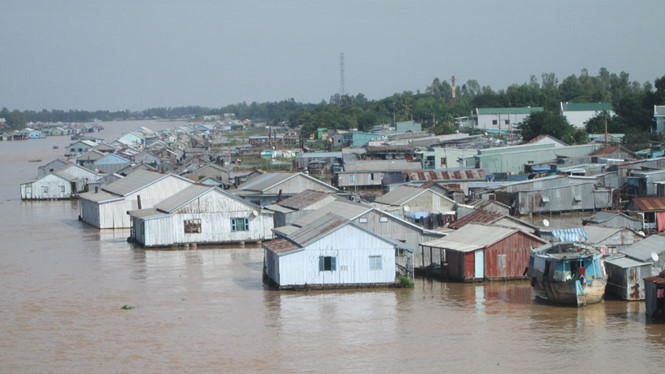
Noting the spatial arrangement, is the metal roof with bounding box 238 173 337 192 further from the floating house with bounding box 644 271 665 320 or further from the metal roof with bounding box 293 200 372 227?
the floating house with bounding box 644 271 665 320

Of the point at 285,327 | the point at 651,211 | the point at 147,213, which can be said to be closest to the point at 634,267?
the point at 285,327

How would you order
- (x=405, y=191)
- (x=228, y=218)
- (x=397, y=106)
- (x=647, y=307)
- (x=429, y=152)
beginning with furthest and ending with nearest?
(x=397, y=106) < (x=429, y=152) < (x=405, y=191) < (x=228, y=218) < (x=647, y=307)

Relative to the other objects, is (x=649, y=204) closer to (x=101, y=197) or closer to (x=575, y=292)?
(x=575, y=292)

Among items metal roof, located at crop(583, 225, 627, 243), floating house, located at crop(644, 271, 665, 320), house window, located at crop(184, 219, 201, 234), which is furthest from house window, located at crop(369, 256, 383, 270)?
house window, located at crop(184, 219, 201, 234)

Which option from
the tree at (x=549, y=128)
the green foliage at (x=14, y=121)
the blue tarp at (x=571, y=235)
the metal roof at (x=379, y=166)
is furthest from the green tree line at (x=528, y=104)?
the green foliage at (x=14, y=121)

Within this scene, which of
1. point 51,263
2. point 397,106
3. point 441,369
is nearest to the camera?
point 441,369

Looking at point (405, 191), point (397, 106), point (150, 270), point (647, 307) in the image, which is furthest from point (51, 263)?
point (397, 106)

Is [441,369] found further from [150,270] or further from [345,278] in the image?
[150,270]
